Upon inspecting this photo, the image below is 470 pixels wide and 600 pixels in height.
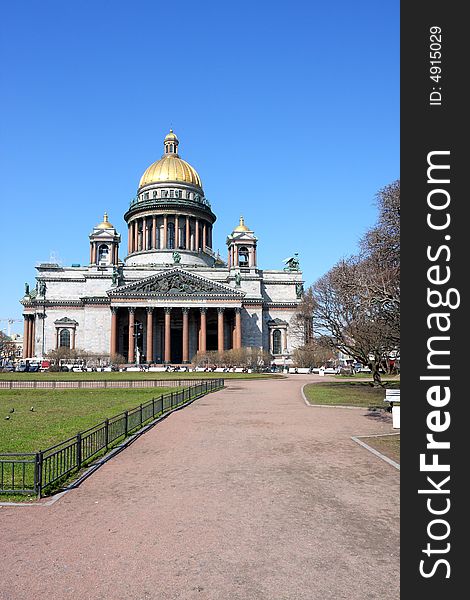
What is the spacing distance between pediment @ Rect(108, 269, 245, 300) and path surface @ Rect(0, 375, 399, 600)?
225 ft

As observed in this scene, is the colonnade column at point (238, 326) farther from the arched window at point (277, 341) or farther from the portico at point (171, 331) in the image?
the arched window at point (277, 341)

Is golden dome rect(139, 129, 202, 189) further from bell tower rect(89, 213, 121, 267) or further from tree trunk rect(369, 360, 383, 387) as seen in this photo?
tree trunk rect(369, 360, 383, 387)

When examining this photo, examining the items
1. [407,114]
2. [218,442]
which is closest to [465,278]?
[407,114]

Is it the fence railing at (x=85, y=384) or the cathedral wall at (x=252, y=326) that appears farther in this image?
the cathedral wall at (x=252, y=326)

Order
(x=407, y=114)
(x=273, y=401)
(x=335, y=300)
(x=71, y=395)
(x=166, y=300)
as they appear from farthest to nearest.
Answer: (x=166, y=300), (x=335, y=300), (x=71, y=395), (x=273, y=401), (x=407, y=114)

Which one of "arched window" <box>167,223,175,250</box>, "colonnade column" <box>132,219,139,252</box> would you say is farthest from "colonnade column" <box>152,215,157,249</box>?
"colonnade column" <box>132,219,139,252</box>

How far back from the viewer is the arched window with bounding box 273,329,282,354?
91500 mm

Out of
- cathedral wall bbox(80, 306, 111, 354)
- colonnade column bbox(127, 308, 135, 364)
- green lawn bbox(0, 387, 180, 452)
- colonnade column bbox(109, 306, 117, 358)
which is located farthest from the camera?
cathedral wall bbox(80, 306, 111, 354)

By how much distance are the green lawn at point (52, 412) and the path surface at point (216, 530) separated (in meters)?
3.60

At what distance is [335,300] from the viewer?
46031 mm

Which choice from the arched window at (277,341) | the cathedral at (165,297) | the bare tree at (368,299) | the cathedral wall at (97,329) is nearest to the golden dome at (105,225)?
the cathedral at (165,297)

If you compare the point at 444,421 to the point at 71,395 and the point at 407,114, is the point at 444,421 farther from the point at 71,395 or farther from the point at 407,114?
the point at 71,395

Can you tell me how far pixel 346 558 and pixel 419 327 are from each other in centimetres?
376

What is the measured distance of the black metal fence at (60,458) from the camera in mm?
11523
